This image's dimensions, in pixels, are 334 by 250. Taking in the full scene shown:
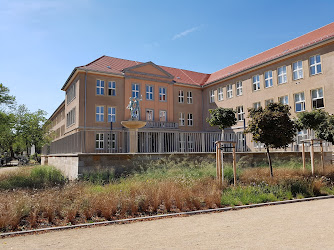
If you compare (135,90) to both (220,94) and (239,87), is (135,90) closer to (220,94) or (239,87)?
(220,94)

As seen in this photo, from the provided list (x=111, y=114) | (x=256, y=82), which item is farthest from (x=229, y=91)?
(x=111, y=114)

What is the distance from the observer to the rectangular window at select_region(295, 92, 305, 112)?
25.2 metres

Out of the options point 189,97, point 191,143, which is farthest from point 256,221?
point 189,97

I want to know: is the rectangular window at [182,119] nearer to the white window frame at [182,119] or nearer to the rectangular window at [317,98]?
the white window frame at [182,119]

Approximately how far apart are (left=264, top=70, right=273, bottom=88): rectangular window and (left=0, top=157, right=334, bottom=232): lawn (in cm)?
1728

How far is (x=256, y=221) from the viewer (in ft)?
21.7

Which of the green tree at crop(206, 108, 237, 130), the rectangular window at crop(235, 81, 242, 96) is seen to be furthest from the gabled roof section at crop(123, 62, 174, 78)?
the green tree at crop(206, 108, 237, 130)

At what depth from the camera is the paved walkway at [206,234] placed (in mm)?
4906

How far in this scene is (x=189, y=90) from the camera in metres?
37.3

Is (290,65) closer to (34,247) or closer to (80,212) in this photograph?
(80,212)

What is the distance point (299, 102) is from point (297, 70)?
298cm

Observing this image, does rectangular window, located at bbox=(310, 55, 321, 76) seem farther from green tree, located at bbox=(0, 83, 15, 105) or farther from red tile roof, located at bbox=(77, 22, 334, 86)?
green tree, located at bbox=(0, 83, 15, 105)

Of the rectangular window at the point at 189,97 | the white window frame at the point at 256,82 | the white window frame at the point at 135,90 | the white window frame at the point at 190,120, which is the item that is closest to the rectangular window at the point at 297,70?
the white window frame at the point at 256,82

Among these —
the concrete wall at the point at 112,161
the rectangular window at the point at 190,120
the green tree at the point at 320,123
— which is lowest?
the concrete wall at the point at 112,161
